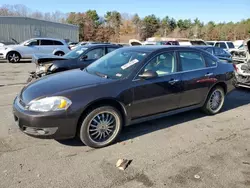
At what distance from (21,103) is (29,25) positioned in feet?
101

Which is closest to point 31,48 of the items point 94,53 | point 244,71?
point 94,53

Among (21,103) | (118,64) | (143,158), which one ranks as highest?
(118,64)

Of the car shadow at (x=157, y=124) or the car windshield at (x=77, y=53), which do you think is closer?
the car shadow at (x=157, y=124)

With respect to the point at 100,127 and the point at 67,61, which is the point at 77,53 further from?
the point at 100,127

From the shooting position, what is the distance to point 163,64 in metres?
4.45

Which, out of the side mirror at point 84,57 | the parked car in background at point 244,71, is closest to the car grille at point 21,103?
the side mirror at point 84,57

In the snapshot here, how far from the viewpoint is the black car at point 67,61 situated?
7344mm

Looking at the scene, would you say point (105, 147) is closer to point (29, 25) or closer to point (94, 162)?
point (94, 162)

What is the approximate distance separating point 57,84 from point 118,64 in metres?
1.18

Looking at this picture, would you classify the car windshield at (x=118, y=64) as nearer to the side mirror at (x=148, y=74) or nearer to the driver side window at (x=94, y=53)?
the side mirror at (x=148, y=74)

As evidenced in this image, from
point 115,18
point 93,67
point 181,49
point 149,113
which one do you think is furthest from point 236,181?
point 115,18

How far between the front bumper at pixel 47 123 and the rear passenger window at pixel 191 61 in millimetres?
2451

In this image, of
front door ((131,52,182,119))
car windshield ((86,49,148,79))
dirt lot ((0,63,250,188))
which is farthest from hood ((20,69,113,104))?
dirt lot ((0,63,250,188))

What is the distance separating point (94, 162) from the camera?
11.0ft
